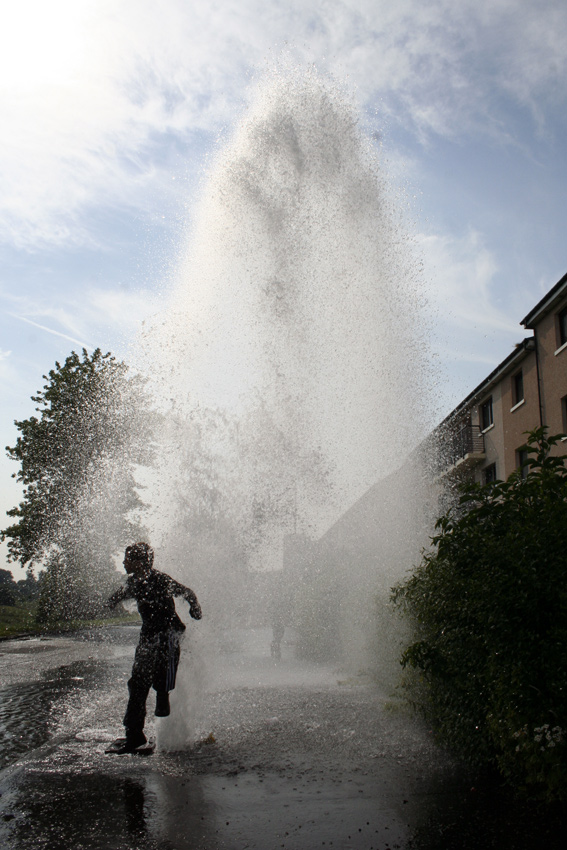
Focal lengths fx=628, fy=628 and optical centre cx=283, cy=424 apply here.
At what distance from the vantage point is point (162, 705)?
15.9ft

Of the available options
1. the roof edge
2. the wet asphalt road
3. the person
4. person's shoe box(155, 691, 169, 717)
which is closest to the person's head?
the person

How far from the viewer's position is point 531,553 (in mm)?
3420

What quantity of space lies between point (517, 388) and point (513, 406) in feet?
2.25

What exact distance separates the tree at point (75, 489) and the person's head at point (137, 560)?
23.3 metres

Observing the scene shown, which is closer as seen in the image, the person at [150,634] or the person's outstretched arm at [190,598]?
the person at [150,634]

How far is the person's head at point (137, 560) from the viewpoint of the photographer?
205 inches

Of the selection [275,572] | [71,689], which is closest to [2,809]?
[71,689]

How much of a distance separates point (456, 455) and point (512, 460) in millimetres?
3778

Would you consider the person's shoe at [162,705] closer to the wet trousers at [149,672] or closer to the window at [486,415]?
the wet trousers at [149,672]

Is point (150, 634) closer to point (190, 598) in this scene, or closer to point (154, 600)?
point (154, 600)

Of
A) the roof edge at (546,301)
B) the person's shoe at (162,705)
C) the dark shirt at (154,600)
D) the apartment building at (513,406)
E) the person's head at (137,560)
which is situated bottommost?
the person's shoe at (162,705)

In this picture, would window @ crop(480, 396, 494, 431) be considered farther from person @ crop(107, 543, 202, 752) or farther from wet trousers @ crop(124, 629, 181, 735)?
wet trousers @ crop(124, 629, 181, 735)

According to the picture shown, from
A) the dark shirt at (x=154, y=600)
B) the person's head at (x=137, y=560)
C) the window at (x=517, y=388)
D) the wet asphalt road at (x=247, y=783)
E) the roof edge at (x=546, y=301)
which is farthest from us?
the window at (x=517, y=388)

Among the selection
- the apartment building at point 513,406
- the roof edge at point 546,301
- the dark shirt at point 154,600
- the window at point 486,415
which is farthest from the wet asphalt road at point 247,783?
the window at point 486,415
